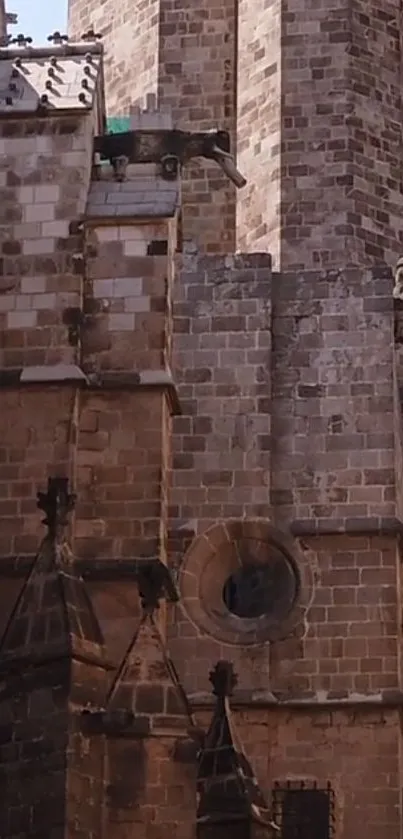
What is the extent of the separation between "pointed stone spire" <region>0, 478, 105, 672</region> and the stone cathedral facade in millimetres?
19

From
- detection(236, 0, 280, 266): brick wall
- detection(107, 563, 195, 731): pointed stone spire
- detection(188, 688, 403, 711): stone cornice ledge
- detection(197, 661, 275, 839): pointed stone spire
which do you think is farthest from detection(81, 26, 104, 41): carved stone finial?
detection(107, 563, 195, 731): pointed stone spire

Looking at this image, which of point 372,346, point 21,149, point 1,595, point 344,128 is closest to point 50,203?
point 21,149

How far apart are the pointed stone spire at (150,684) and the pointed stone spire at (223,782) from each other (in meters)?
1.21

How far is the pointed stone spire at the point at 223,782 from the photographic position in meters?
12.5

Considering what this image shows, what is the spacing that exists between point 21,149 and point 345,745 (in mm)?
5114

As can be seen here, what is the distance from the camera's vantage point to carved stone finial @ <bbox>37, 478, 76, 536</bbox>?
11.6 meters

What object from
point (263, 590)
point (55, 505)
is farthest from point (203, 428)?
point (55, 505)

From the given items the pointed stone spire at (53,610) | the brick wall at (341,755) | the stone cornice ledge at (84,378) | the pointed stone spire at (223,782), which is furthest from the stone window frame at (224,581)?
the pointed stone spire at (53,610)

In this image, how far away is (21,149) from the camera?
13555mm

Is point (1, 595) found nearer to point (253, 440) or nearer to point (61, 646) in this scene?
point (61, 646)

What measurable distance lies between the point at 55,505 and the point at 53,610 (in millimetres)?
653

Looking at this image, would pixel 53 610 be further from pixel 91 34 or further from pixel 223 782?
pixel 91 34

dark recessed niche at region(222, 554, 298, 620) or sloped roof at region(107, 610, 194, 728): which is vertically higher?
dark recessed niche at region(222, 554, 298, 620)

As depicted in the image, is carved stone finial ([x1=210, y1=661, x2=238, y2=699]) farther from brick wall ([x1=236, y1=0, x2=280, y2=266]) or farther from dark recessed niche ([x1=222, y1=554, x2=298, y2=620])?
brick wall ([x1=236, y1=0, x2=280, y2=266])
